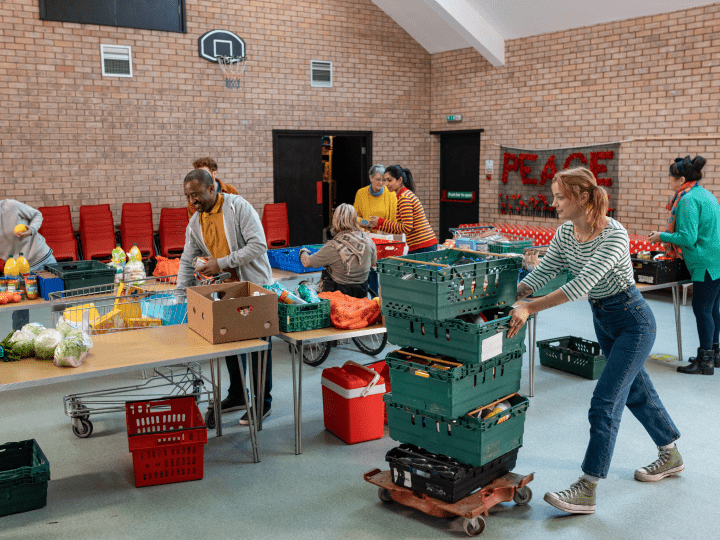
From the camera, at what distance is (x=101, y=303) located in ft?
15.1

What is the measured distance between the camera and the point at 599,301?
3.46 metres

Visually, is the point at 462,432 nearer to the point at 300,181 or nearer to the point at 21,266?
the point at 21,266

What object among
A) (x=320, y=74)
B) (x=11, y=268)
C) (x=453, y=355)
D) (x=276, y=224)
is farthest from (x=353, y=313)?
(x=320, y=74)

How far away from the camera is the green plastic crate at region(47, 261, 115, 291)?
542 cm

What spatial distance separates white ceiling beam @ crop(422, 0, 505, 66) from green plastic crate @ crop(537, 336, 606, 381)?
22.3 feet

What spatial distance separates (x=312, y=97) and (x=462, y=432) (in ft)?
31.5

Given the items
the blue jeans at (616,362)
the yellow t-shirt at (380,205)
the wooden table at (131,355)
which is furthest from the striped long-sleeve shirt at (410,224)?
the blue jeans at (616,362)

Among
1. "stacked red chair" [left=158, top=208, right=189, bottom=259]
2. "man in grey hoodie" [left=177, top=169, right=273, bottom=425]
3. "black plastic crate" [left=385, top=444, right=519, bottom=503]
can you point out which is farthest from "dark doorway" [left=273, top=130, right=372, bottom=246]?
"black plastic crate" [left=385, top=444, right=519, bottom=503]

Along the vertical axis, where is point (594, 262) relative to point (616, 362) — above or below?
above

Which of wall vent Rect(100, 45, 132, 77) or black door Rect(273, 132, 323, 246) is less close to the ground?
wall vent Rect(100, 45, 132, 77)

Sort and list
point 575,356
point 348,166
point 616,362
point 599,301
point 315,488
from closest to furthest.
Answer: point 616,362, point 599,301, point 315,488, point 575,356, point 348,166

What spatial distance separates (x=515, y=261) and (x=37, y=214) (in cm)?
477

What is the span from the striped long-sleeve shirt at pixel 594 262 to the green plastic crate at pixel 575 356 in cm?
248

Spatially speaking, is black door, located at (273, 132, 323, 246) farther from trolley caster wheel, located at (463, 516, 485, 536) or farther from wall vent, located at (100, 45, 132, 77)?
trolley caster wheel, located at (463, 516, 485, 536)
